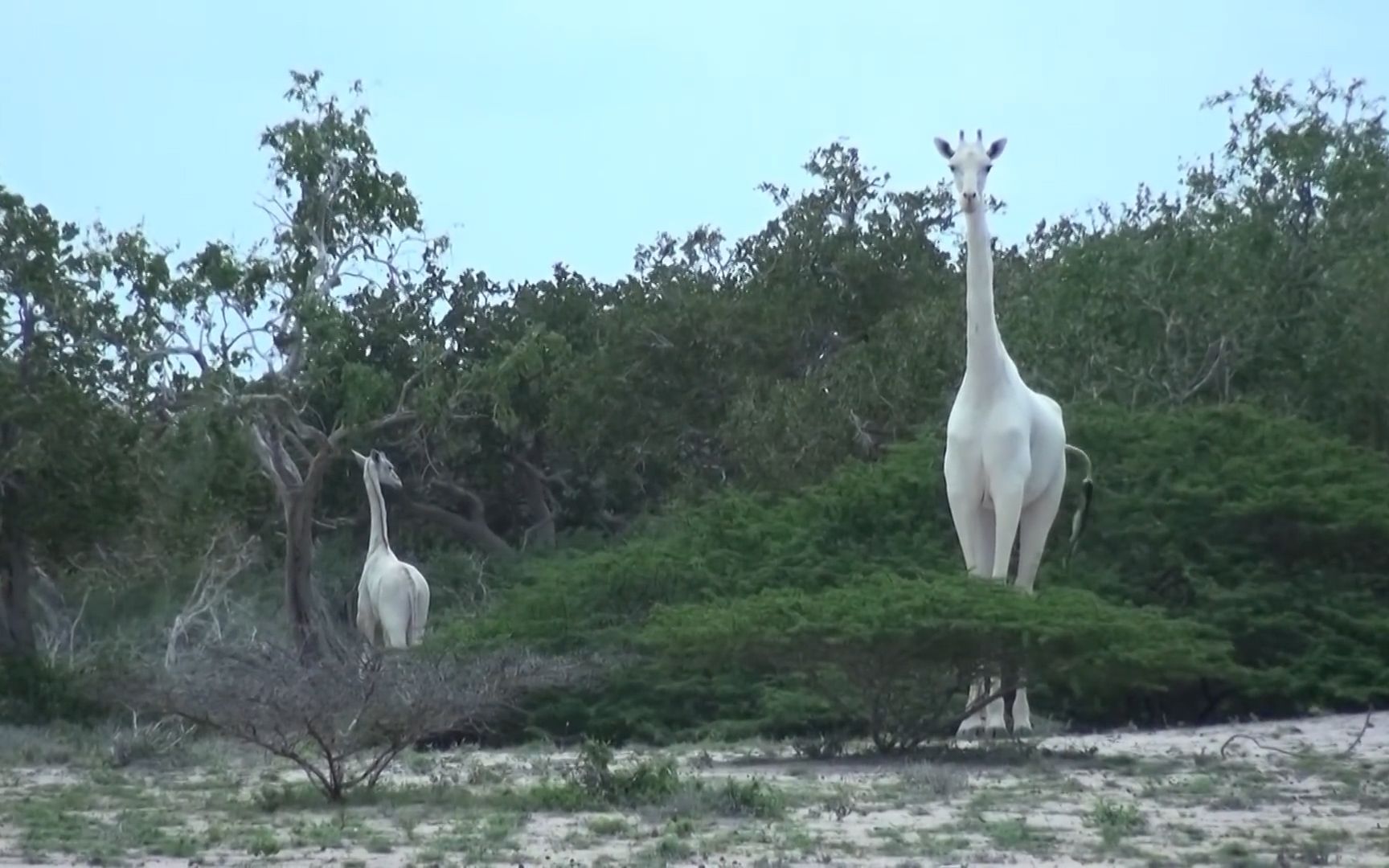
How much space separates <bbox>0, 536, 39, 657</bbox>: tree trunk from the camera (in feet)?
77.7

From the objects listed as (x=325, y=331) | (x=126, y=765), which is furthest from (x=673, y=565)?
(x=325, y=331)

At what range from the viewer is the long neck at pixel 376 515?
2135 cm

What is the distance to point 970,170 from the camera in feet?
52.1

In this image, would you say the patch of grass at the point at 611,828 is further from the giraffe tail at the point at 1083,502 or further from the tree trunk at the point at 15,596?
the tree trunk at the point at 15,596

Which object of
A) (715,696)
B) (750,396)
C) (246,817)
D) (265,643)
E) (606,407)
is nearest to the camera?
(246,817)

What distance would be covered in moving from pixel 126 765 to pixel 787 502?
6330 millimetres

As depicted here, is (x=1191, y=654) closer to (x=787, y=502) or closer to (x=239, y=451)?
(x=787, y=502)

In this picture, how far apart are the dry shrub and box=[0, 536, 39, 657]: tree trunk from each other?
1033 centimetres

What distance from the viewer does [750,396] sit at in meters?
33.4

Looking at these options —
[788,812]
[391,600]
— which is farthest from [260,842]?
[391,600]

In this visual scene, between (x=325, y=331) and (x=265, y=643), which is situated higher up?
(x=325, y=331)

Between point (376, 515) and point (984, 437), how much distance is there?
774 centimetres

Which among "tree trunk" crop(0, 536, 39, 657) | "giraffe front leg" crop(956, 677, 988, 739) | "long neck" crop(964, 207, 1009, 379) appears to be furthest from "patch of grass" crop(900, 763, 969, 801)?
"tree trunk" crop(0, 536, 39, 657)

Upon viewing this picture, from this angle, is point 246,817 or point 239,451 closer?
point 246,817
